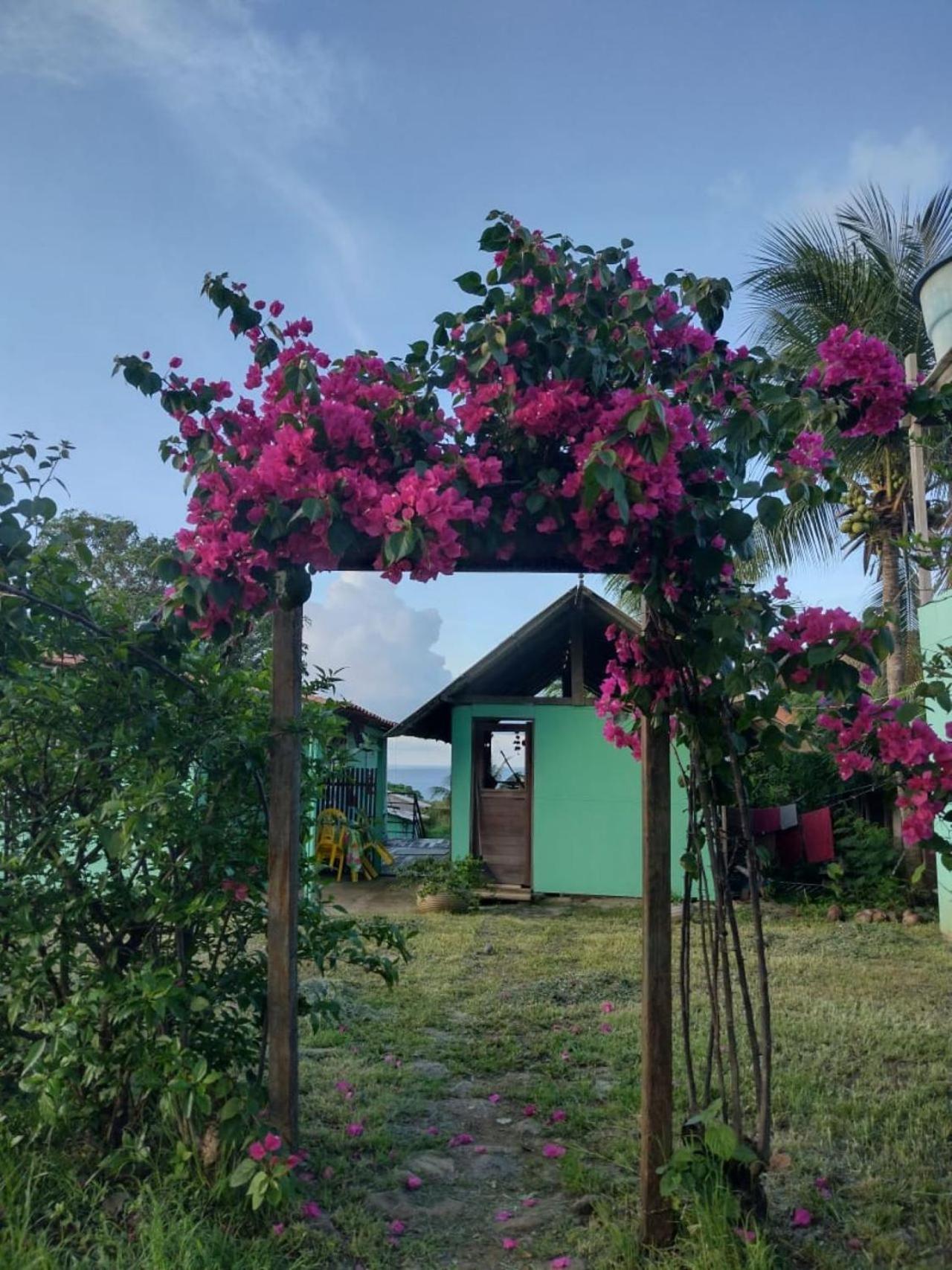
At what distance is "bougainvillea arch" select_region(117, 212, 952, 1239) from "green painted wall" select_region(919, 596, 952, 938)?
14.1 feet

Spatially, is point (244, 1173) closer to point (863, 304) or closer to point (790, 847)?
point (790, 847)

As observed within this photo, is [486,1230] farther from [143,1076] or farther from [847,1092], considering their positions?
[847,1092]

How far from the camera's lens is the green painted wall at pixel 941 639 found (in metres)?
6.77

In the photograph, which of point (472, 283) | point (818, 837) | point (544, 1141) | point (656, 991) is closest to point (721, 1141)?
point (656, 991)

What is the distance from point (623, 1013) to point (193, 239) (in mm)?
4827

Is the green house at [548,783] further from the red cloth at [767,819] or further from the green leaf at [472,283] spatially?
the green leaf at [472,283]

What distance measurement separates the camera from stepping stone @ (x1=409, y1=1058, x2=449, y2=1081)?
425 centimetres

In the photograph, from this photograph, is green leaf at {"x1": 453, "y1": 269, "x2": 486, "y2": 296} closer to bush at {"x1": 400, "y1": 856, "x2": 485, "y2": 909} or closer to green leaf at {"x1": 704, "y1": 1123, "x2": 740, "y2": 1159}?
green leaf at {"x1": 704, "y1": 1123, "x2": 740, "y2": 1159}

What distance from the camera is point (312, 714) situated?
3162 mm

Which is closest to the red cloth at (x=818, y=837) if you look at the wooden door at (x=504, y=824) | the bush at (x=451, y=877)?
the wooden door at (x=504, y=824)

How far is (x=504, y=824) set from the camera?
10875mm

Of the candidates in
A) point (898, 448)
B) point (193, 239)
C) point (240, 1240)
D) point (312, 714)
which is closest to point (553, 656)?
point (898, 448)

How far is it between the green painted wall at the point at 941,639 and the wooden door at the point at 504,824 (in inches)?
170

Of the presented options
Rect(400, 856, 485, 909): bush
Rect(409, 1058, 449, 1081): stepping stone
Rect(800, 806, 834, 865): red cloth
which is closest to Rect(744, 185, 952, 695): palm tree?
Rect(800, 806, 834, 865): red cloth
